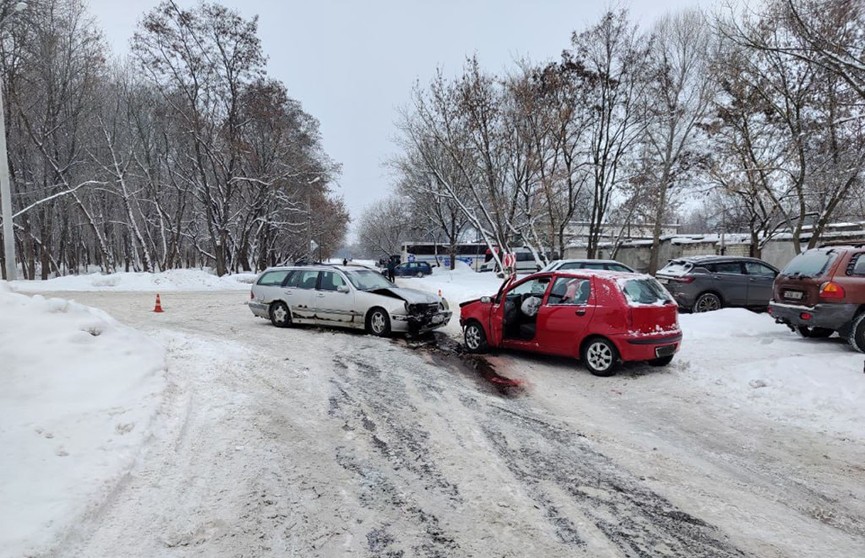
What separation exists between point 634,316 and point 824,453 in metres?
2.90

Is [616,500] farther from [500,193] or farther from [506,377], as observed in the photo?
[500,193]

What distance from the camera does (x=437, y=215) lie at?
46094 millimetres

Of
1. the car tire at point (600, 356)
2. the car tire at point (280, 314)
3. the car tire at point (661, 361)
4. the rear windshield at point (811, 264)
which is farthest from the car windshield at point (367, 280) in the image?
the rear windshield at point (811, 264)

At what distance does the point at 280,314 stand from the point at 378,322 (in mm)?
2806

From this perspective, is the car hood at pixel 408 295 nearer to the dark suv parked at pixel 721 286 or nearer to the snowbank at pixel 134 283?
the dark suv parked at pixel 721 286

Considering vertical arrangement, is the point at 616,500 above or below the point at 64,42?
below

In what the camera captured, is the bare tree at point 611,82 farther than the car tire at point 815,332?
Yes

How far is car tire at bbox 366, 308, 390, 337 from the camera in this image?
10.6m

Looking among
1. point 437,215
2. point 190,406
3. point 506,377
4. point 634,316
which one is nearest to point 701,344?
point 634,316

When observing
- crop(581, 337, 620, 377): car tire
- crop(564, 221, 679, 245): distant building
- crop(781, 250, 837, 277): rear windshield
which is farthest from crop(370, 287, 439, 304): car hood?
crop(564, 221, 679, 245): distant building

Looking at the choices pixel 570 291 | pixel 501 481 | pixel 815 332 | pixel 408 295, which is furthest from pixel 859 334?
pixel 408 295

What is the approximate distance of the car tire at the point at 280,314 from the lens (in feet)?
39.1

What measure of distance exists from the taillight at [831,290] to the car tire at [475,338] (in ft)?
18.6

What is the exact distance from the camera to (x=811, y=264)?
8.85 meters
